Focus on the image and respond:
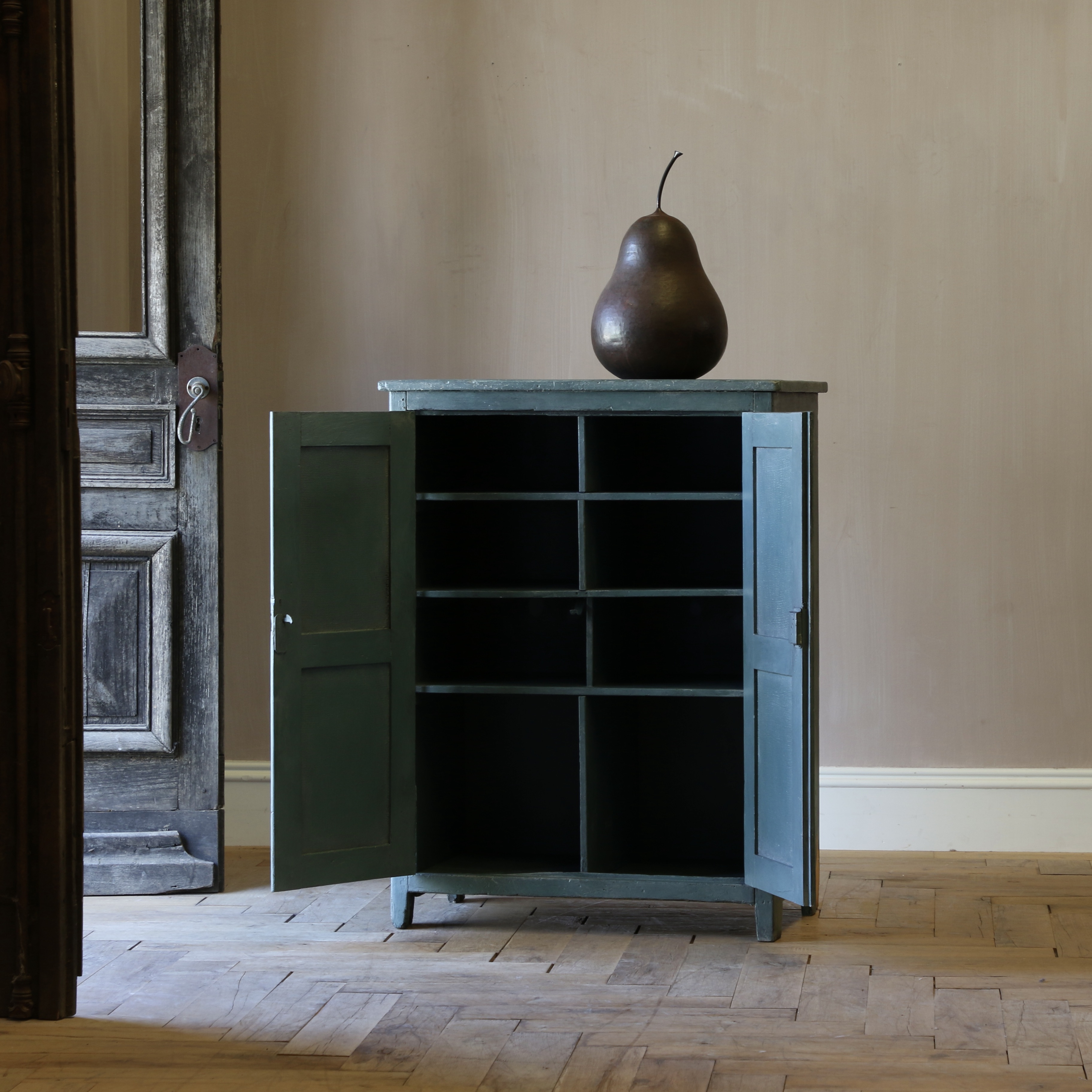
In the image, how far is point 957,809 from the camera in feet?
12.5

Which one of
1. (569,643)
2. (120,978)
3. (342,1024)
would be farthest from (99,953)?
(569,643)

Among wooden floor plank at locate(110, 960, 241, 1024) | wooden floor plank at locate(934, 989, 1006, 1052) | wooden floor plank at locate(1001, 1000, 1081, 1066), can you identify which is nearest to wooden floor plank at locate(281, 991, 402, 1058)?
wooden floor plank at locate(110, 960, 241, 1024)

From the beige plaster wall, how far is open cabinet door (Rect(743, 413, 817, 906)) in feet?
2.81

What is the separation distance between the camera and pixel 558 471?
11.7 ft

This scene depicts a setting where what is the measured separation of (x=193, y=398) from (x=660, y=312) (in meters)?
1.25

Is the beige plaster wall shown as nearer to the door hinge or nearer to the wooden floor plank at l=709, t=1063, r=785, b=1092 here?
the door hinge

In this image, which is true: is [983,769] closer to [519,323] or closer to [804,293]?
[804,293]

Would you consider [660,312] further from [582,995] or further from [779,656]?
[582,995]

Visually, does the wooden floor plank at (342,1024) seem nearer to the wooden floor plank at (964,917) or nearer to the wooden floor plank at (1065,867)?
the wooden floor plank at (964,917)

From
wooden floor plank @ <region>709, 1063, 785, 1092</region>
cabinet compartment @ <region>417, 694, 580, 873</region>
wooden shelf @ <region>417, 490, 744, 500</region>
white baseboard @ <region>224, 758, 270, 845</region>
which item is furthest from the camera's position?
white baseboard @ <region>224, 758, 270, 845</region>

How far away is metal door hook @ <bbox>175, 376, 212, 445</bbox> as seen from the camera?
11.7 feet

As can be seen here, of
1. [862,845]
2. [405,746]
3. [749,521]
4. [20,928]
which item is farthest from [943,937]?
[20,928]

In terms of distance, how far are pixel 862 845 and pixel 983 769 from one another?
39cm

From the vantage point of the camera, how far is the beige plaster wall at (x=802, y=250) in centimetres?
375
